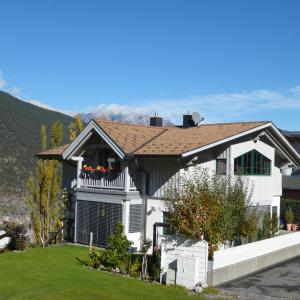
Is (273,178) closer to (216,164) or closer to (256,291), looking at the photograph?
(216,164)

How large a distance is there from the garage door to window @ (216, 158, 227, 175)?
17.5ft

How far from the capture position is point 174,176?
82.3 ft

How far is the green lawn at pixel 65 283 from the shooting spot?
1658cm

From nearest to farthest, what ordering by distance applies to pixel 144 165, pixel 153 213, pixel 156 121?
pixel 153 213 < pixel 144 165 < pixel 156 121

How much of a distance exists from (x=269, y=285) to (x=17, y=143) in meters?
57.4

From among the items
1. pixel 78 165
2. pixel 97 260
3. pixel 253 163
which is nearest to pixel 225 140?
pixel 253 163

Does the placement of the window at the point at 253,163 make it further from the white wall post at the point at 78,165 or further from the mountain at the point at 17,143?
the mountain at the point at 17,143

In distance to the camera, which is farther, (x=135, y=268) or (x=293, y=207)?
(x=293, y=207)

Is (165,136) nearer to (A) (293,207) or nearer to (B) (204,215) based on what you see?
(B) (204,215)

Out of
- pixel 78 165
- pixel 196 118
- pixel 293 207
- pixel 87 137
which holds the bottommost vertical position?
pixel 293 207

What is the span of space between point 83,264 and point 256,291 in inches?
295

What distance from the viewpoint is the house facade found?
25156mm

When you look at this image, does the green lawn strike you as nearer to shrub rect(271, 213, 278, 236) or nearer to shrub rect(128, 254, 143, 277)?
shrub rect(128, 254, 143, 277)

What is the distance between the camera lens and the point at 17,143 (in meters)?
71.2
